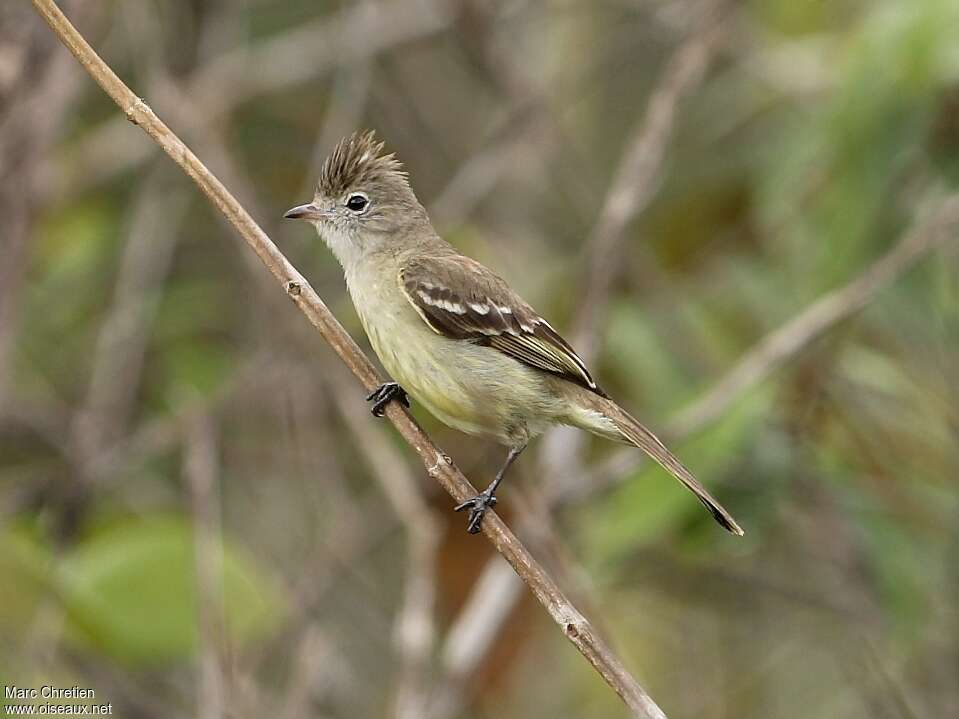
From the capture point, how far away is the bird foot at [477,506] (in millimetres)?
3503

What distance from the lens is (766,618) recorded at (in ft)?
22.7

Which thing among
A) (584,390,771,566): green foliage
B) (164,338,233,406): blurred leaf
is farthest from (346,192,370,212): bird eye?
(164,338,233,406): blurred leaf

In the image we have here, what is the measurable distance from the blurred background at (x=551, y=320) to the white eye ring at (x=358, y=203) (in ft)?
2.87

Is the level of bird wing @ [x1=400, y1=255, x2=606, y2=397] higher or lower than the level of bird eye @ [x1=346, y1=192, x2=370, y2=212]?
lower

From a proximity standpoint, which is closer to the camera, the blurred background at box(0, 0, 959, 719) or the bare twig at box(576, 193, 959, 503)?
the bare twig at box(576, 193, 959, 503)

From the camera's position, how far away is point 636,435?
4148mm

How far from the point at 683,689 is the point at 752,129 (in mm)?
2861

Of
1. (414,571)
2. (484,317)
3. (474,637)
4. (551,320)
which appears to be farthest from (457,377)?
(551,320)

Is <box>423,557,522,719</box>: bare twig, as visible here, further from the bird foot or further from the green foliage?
the bird foot

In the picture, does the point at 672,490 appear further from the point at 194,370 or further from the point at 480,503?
the point at 194,370

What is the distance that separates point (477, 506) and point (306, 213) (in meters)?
1.40

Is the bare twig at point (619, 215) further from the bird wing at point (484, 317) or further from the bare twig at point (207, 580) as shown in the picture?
the bare twig at point (207, 580)

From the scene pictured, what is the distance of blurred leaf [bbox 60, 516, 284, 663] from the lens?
4137 millimetres

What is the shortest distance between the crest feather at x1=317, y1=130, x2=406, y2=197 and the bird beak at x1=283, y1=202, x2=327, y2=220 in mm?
85
